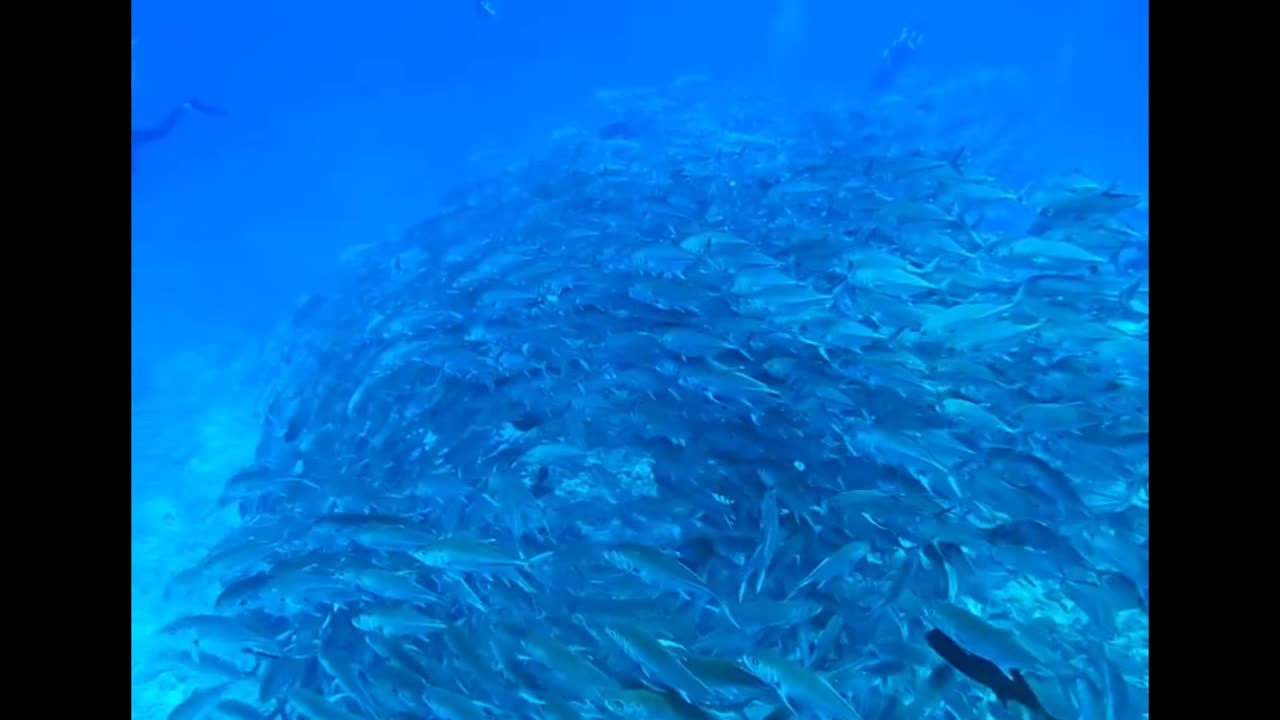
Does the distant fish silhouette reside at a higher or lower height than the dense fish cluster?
lower

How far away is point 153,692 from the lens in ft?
18.2

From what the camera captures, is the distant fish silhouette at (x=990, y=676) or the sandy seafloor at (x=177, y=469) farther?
the sandy seafloor at (x=177, y=469)

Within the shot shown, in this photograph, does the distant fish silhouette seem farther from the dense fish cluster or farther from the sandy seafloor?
the sandy seafloor

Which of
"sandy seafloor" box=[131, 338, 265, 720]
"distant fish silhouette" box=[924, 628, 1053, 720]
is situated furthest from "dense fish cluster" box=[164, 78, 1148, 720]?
"sandy seafloor" box=[131, 338, 265, 720]

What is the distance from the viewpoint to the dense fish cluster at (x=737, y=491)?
2.89 metres

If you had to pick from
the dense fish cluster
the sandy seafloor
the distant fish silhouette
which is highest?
the sandy seafloor

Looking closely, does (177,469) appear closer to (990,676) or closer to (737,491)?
(737,491)

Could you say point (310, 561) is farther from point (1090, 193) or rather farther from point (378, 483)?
point (1090, 193)

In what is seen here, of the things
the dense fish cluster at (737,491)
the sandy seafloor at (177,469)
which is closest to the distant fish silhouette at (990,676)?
the dense fish cluster at (737,491)

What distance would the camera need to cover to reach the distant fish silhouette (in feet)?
9.23

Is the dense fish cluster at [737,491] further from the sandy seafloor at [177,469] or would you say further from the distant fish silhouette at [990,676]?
the sandy seafloor at [177,469]

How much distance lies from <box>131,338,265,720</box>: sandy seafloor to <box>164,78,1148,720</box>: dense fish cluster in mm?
1475

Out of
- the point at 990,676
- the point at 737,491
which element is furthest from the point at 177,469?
the point at 990,676
